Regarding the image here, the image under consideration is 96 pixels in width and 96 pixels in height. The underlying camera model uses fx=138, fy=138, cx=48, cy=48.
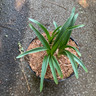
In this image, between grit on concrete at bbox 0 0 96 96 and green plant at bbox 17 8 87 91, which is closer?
green plant at bbox 17 8 87 91

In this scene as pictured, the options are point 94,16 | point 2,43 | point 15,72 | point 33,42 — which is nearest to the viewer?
point 33,42

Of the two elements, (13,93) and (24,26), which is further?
(24,26)

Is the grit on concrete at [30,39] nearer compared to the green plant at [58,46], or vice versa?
the green plant at [58,46]

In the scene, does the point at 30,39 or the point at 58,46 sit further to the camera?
the point at 30,39

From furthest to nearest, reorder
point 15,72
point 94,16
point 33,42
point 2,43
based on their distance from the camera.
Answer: point 94,16 → point 2,43 → point 15,72 → point 33,42

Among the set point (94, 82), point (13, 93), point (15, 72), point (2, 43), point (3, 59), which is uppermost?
point (2, 43)

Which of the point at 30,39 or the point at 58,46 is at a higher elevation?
the point at 58,46

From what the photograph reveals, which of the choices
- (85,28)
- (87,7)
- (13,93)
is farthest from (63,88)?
(87,7)

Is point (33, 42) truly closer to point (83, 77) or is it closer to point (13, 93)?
point (13, 93)
